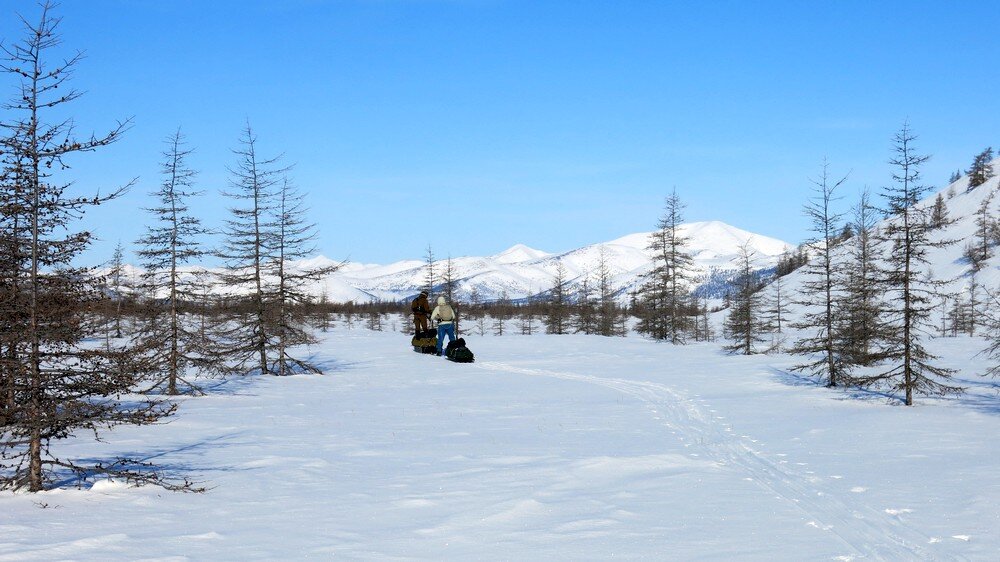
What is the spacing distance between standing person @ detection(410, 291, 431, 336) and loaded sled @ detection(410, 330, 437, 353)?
0.28 m

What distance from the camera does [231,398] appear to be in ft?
63.2

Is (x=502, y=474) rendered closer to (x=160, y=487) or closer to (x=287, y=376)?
(x=160, y=487)

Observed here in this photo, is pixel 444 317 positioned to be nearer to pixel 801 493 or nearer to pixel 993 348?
pixel 993 348

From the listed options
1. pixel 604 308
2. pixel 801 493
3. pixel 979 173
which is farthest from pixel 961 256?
pixel 801 493

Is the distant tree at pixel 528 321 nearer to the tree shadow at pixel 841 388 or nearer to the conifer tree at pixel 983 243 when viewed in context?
the tree shadow at pixel 841 388

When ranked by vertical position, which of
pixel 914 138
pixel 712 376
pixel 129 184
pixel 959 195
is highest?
pixel 959 195

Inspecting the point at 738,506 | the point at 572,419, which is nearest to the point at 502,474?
the point at 738,506

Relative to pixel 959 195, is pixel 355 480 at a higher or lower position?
lower

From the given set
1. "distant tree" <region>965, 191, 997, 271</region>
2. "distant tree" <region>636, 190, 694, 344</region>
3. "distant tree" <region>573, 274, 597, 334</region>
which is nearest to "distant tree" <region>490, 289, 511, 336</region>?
"distant tree" <region>573, 274, 597, 334</region>

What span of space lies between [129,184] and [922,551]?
1040 cm

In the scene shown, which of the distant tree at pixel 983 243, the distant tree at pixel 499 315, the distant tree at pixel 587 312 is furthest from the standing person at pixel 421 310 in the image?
the distant tree at pixel 983 243

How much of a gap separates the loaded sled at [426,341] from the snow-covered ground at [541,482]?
37.1 feet

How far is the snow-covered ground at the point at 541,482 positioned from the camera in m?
6.53

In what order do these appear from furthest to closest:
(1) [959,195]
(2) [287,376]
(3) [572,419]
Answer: (1) [959,195] < (2) [287,376] < (3) [572,419]
